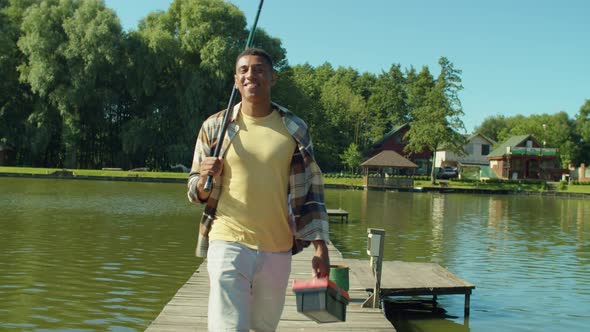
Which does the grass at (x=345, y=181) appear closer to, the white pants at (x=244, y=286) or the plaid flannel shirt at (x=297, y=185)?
the plaid flannel shirt at (x=297, y=185)

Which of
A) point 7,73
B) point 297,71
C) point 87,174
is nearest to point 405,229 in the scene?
point 87,174

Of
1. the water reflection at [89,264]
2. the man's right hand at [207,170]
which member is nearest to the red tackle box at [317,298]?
the man's right hand at [207,170]

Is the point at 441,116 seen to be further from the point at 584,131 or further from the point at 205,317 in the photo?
the point at 205,317

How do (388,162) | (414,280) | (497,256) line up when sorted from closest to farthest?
(414,280) < (497,256) < (388,162)

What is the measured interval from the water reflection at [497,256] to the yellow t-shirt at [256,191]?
637cm

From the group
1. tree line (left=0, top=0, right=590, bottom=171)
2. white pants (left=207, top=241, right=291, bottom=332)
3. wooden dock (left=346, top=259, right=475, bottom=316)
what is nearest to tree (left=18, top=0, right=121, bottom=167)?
tree line (left=0, top=0, right=590, bottom=171)

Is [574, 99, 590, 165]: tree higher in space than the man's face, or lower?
higher

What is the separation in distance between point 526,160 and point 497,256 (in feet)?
190

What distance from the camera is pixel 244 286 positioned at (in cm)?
333

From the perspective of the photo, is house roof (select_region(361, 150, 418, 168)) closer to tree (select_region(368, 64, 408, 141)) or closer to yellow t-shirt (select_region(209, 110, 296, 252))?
tree (select_region(368, 64, 408, 141))

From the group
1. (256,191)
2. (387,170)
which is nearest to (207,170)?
(256,191)

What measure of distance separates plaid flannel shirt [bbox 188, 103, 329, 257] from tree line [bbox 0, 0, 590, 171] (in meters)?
49.3

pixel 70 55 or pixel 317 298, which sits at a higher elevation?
pixel 70 55

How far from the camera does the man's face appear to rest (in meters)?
3.52
